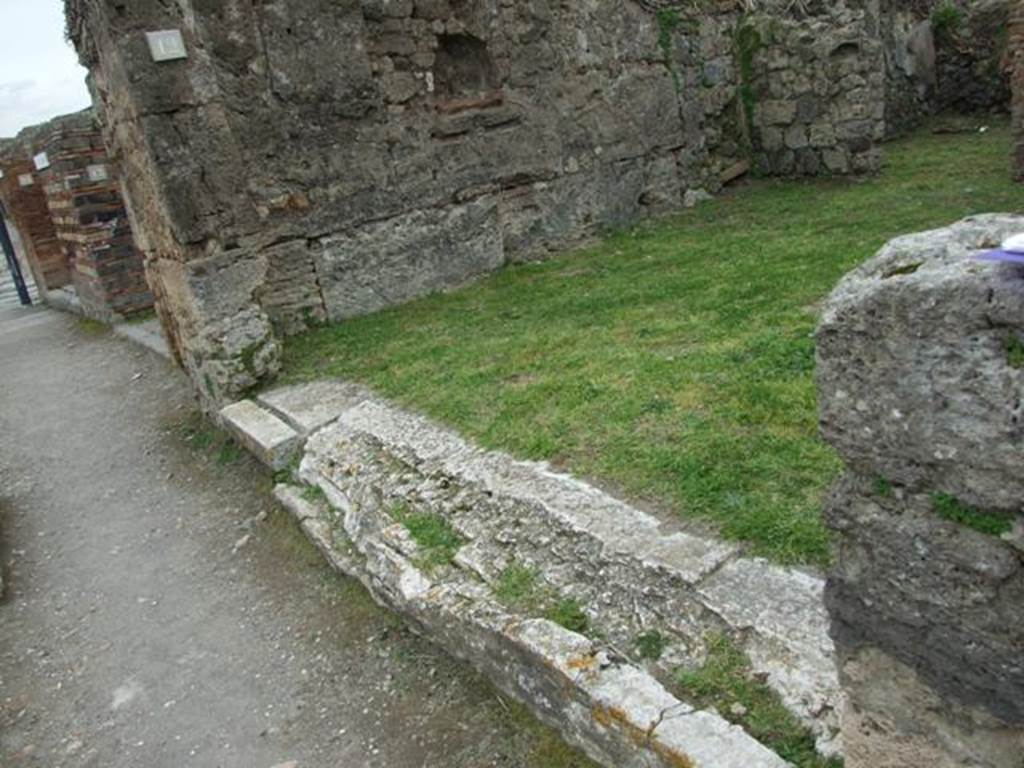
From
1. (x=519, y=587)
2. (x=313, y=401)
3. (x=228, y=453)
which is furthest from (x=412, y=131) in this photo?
(x=519, y=587)

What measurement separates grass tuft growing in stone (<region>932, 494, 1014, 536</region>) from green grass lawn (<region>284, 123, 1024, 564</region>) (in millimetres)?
1165

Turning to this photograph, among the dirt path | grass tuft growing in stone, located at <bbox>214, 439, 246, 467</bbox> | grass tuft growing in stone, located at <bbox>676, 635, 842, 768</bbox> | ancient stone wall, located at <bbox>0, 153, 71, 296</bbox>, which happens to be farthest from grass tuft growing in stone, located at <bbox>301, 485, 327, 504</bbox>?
ancient stone wall, located at <bbox>0, 153, 71, 296</bbox>

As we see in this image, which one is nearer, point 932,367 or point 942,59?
point 932,367

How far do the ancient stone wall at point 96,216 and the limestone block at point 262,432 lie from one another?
5615 millimetres

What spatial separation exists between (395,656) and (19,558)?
2764 millimetres

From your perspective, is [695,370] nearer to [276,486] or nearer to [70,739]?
[276,486]

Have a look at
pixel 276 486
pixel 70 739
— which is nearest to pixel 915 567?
pixel 70 739

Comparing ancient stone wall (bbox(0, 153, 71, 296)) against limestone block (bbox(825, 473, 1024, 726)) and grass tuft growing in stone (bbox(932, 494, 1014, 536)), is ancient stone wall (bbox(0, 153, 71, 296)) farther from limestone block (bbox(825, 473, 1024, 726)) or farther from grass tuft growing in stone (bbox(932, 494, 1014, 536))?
grass tuft growing in stone (bbox(932, 494, 1014, 536))

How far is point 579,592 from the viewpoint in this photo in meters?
2.72

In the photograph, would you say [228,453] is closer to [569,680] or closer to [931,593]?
[569,680]

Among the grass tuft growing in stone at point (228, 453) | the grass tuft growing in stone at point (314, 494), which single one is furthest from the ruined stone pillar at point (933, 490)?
the grass tuft growing in stone at point (228, 453)

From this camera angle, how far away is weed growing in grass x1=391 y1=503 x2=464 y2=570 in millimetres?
3197

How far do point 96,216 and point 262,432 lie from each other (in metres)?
6.60

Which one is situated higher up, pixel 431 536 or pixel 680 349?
pixel 680 349
